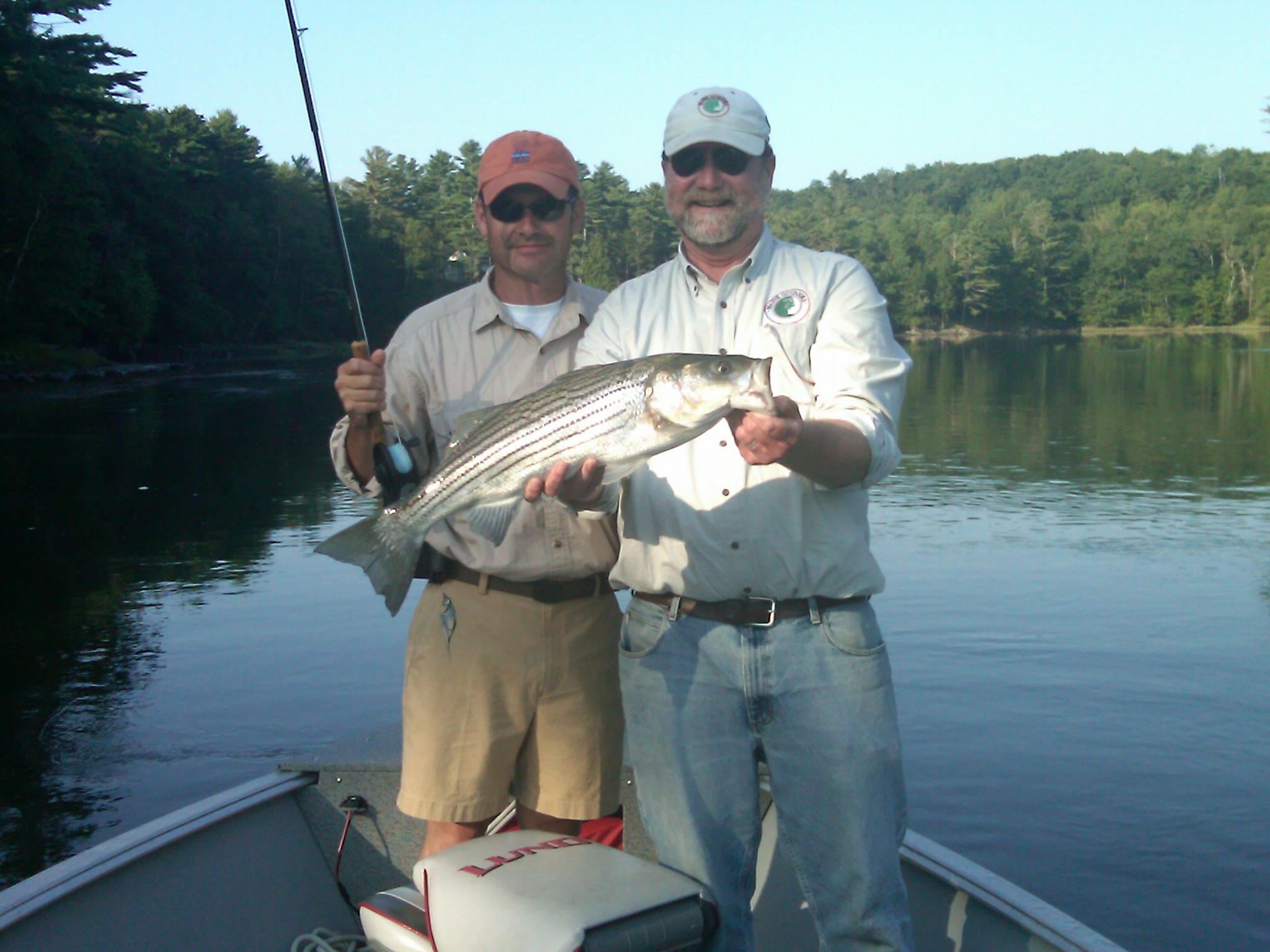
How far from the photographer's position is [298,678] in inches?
428

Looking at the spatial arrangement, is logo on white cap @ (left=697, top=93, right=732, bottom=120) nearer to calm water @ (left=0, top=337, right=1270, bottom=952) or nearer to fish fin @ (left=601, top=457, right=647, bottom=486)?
fish fin @ (left=601, top=457, right=647, bottom=486)

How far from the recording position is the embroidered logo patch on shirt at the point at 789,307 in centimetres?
347

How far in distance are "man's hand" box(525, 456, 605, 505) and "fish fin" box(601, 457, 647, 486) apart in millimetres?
13

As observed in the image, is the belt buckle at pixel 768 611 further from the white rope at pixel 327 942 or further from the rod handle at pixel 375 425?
the white rope at pixel 327 942

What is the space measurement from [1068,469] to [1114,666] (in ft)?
40.9

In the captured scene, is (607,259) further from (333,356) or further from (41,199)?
(41,199)

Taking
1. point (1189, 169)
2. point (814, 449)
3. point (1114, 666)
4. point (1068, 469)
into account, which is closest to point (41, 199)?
point (1068, 469)

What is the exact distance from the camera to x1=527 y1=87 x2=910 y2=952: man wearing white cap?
131 inches

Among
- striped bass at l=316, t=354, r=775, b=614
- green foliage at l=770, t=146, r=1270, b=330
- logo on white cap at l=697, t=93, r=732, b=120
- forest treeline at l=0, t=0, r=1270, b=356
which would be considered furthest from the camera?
green foliage at l=770, t=146, r=1270, b=330

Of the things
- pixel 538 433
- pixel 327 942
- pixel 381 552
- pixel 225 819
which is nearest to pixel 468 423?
→ pixel 538 433

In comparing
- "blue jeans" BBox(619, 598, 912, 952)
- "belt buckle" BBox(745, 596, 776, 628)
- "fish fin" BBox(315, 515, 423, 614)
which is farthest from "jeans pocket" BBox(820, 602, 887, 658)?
"fish fin" BBox(315, 515, 423, 614)

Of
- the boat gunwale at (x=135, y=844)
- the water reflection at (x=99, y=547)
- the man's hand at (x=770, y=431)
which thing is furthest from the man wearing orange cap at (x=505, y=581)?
the water reflection at (x=99, y=547)

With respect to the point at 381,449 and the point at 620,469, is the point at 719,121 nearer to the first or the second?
the point at 620,469

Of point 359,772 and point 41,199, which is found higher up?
point 41,199
